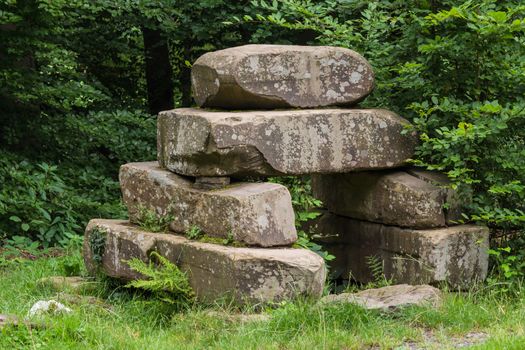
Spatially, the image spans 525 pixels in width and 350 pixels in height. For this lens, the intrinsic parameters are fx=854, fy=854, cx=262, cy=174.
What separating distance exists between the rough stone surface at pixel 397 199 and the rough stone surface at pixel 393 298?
89 cm

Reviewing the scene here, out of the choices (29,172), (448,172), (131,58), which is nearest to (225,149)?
(448,172)

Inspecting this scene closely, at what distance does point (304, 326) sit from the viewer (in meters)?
6.07

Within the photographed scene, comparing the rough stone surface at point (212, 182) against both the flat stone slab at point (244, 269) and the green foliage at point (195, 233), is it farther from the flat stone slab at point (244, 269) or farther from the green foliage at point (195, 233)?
the flat stone slab at point (244, 269)

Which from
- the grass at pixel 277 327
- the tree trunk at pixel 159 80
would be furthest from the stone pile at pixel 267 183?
the tree trunk at pixel 159 80

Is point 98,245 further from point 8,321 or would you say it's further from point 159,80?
point 159,80

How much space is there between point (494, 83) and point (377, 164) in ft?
4.45

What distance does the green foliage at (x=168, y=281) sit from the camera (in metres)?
6.89

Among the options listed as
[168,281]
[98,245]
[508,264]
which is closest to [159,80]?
[98,245]

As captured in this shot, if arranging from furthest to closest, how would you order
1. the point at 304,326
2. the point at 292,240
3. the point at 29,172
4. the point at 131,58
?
the point at 131,58 → the point at 29,172 → the point at 292,240 → the point at 304,326

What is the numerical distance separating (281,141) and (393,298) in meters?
1.62

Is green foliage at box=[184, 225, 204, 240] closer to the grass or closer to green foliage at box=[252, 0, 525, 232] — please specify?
the grass

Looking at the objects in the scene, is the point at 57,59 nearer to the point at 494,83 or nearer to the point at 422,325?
the point at 494,83

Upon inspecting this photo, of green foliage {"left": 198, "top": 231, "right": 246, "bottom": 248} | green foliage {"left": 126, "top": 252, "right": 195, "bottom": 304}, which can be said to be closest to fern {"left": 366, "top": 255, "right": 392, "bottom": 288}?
green foliage {"left": 198, "top": 231, "right": 246, "bottom": 248}

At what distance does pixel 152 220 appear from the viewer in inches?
303
